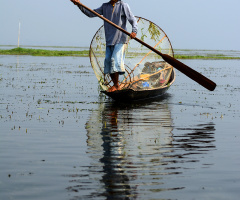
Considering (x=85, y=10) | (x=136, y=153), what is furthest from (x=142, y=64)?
(x=136, y=153)

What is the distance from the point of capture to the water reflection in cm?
488

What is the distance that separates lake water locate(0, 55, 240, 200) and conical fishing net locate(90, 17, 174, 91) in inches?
55.6

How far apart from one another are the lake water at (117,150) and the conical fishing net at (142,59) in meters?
1.41

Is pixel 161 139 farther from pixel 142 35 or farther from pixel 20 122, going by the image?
pixel 142 35

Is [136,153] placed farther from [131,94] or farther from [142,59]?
[142,59]

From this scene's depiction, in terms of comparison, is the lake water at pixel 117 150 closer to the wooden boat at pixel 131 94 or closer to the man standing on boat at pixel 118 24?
the wooden boat at pixel 131 94

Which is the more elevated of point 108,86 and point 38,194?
point 108,86

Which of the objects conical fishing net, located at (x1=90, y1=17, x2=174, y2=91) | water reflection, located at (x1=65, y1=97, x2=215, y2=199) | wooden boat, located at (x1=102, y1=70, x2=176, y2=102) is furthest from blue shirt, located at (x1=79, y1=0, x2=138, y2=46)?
water reflection, located at (x1=65, y1=97, x2=215, y2=199)

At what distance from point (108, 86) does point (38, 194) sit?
8396 millimetres

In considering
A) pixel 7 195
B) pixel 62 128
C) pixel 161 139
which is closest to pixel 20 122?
pixel 62 128

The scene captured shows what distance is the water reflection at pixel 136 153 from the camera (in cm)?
488

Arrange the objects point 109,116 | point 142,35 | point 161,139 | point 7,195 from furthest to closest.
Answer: point 142,35
point 109,116
point 161,139
point 7,195

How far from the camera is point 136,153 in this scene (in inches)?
253

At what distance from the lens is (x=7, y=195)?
4.60 m
